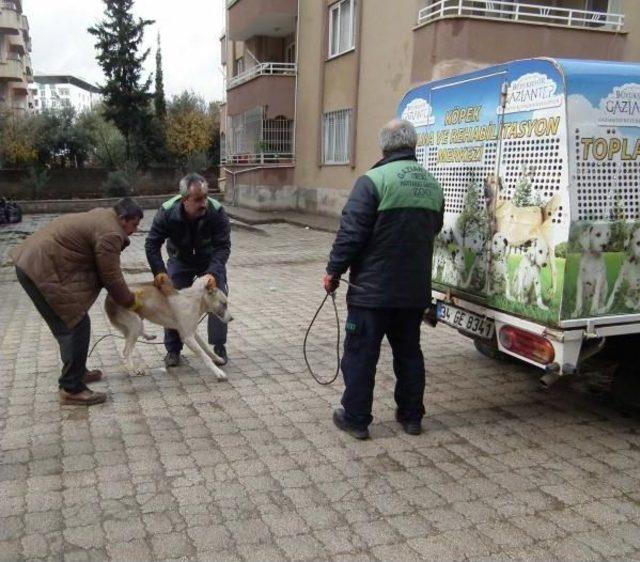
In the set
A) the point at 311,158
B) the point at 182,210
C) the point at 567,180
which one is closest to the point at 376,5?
the point at 311,158

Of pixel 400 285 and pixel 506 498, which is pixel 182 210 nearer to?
pixel 400 285

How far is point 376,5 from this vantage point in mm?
16484

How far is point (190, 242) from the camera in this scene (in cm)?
563

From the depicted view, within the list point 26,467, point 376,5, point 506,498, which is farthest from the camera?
point 376,5

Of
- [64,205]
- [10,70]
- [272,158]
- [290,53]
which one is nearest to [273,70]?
[290,53]

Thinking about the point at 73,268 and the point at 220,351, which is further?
the point at 220,351

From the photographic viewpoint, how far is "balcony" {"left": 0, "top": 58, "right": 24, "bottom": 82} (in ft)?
146

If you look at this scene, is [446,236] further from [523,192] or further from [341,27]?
[341,27]

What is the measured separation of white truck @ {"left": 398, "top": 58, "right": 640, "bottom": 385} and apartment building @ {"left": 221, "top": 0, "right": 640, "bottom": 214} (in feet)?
32.7

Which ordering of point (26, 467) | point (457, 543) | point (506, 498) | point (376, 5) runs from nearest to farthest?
point (457, 543) → point (506, 498) → point (26, 467) → point (376, 5)

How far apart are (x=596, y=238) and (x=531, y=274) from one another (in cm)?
44

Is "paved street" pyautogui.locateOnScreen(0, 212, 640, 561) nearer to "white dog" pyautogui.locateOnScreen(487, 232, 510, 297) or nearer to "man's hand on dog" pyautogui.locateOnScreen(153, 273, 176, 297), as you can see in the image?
"man's hand on dog" pyautogui.locateOnScreen(153, 273, 176, 297)

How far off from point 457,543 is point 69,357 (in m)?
3.14

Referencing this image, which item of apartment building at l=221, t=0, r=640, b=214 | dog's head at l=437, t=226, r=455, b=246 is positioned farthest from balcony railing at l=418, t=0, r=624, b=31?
dog's head at l=437, t=226, r=455, b=246
